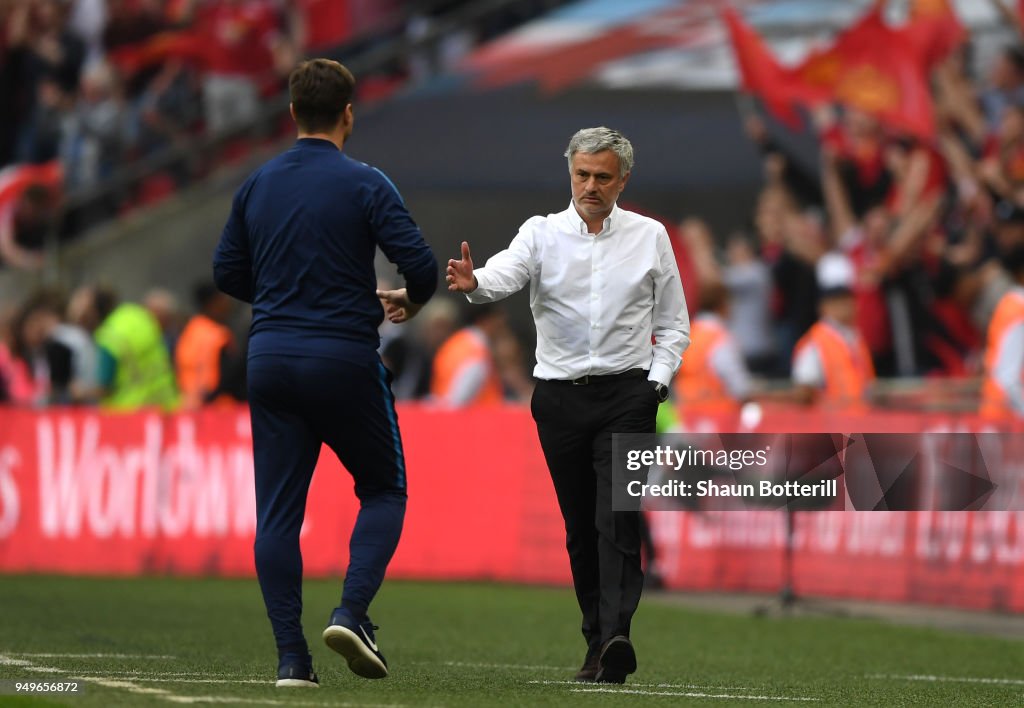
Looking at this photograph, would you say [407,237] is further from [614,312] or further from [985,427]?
[985,427]

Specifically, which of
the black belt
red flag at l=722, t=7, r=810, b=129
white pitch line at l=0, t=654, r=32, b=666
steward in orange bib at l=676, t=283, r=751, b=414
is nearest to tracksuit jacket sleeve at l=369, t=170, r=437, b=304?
the black belt

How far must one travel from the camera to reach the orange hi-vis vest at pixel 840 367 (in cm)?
1541

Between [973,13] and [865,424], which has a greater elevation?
[973,13]

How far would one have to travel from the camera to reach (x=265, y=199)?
7.65 meters

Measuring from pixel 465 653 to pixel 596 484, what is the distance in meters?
2.20

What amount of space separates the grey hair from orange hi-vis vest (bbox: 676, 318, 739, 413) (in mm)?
7802

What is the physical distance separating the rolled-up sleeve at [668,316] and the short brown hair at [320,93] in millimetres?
1407

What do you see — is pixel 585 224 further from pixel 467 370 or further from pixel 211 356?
pixel 211 356

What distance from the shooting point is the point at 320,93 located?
25.0 feet

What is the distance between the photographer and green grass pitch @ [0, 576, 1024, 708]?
757cm

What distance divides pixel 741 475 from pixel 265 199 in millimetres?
2001

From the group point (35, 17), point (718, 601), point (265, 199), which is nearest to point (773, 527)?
point (718, 601)

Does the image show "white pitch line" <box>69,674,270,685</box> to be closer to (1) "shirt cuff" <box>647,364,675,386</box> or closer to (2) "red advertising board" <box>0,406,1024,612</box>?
(1) "shirt cuff" <box>647,364,675,386</box>

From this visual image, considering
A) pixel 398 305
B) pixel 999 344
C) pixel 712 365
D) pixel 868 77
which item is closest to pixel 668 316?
pixel 398 305
